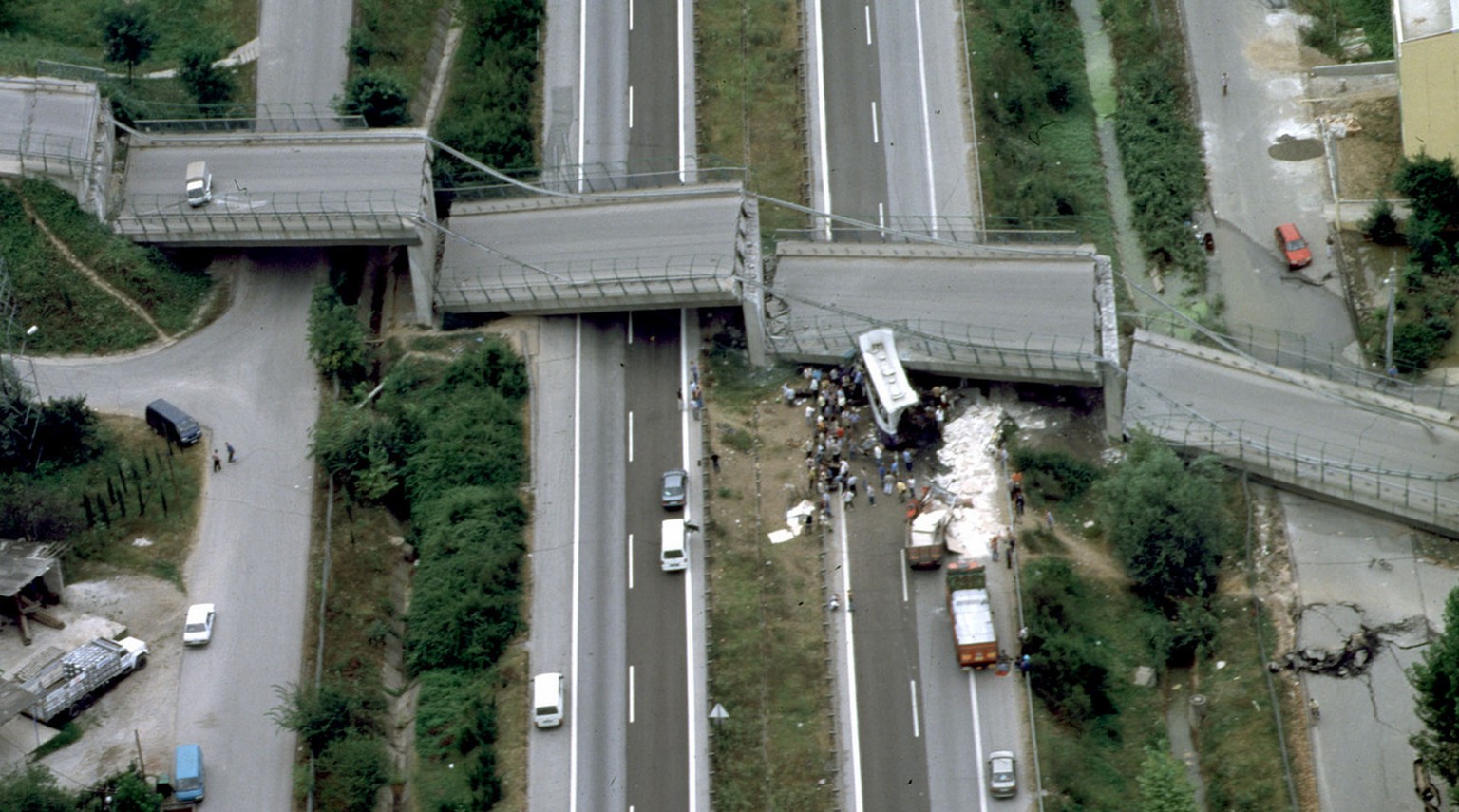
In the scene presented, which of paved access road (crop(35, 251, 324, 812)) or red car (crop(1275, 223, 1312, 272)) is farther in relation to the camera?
red car (crop(1275, 223, 1312, 272))

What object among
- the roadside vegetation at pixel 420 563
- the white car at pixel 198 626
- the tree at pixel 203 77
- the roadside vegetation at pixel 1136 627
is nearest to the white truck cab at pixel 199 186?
the roadside vegetation at pixel 420 563

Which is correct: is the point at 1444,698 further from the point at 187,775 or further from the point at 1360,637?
the point at 187,775

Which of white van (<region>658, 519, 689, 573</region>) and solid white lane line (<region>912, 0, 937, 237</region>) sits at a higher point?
solid white lane line (<region>912, 0, 937, 237</region>)

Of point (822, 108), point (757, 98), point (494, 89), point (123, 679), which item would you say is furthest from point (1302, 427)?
point (123, 679)

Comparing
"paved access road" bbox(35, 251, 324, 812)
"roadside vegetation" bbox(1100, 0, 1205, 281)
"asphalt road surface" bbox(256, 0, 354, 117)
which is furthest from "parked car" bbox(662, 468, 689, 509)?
"asphalt road surface" bbox(256, 0, 354, 117)

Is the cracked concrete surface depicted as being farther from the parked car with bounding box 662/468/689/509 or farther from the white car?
the white car

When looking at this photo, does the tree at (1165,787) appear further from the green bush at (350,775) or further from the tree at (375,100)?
the tree at (375,100)

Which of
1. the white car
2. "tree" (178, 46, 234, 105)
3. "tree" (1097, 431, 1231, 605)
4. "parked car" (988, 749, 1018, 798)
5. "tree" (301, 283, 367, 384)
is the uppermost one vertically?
"tree" (178, 46, 234, 105)
